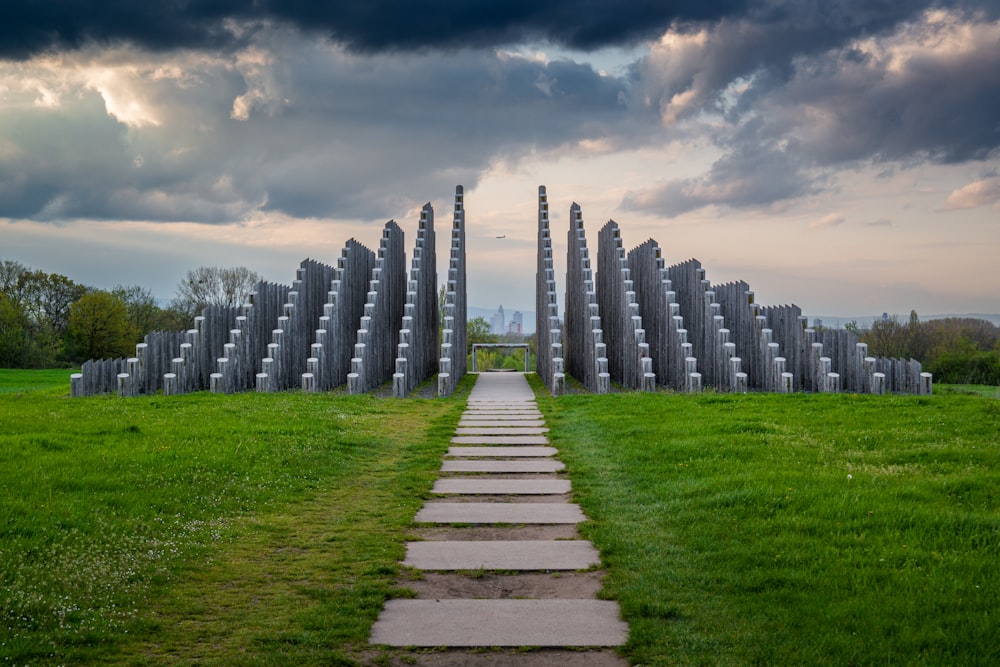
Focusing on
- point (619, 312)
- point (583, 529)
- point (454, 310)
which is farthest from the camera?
point (619, 312)

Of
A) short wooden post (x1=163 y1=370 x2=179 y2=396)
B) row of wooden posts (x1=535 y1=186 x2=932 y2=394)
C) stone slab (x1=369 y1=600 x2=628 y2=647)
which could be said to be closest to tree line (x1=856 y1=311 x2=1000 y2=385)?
row of wooden posts (x1=535 y1=186 x2=932 y2=394)

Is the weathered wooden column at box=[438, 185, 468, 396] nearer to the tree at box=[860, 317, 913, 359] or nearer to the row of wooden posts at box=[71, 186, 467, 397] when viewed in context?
the row of wooden posts at box=[71, 186, 467, 397]

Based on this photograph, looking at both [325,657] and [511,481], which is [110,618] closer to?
[325,657]

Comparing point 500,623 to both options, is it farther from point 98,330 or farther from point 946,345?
point 98,330

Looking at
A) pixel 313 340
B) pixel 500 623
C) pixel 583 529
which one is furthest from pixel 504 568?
pixel 313 340

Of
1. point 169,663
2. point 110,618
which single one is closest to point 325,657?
point 169,663

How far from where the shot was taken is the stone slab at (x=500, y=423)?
14.6 meters

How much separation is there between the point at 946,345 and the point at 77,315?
39.5 metres

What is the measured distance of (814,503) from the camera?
770 centimetres

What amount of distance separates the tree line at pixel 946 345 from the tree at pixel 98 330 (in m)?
34.9

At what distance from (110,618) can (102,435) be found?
22.2ft

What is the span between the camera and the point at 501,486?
9.50 m

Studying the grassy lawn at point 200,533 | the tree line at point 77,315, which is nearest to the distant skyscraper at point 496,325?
the tree line at point 77,315

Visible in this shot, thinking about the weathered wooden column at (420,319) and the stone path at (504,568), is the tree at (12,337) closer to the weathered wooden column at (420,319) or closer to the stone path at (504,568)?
the weathered wooden column at (420,319)
